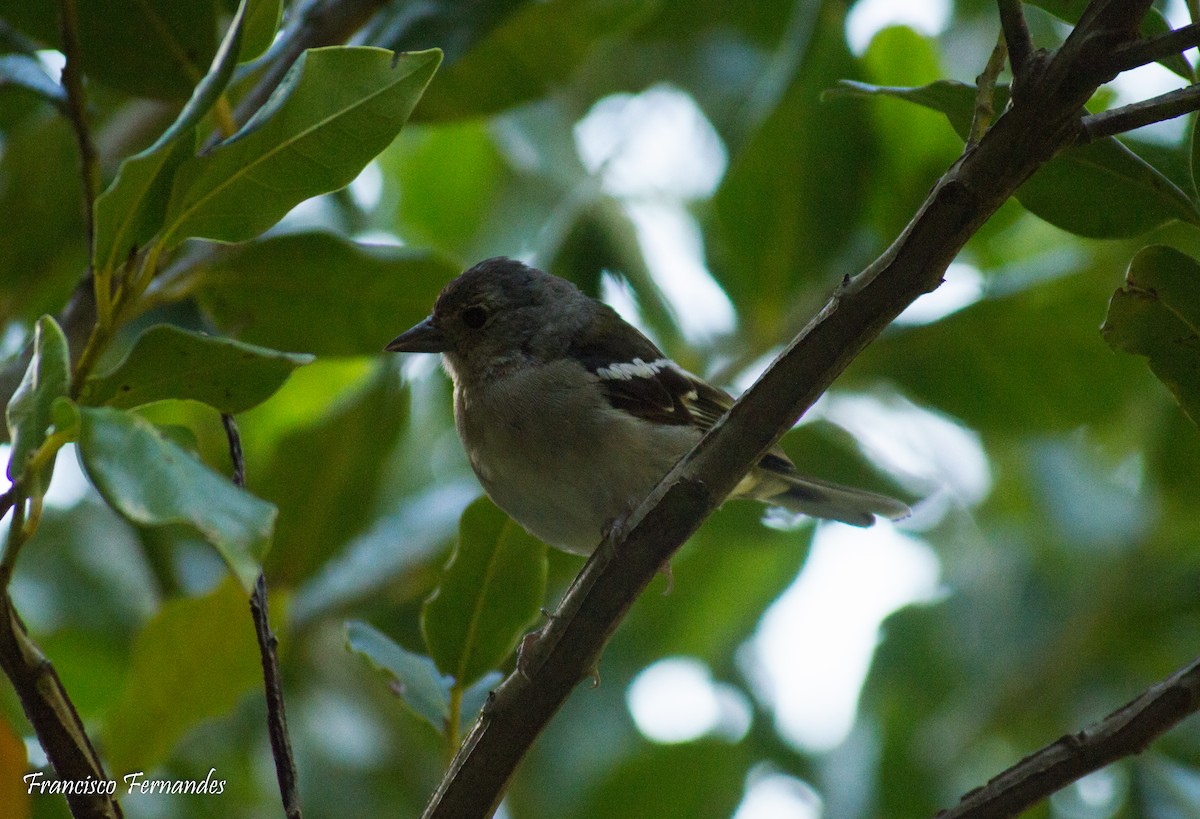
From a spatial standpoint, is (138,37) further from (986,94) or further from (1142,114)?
(1142,114)

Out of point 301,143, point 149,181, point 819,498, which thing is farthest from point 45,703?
point 819,498

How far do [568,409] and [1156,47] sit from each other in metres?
2.14

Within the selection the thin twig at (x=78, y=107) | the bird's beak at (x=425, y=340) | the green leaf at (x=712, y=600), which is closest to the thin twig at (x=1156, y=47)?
the thin twig at (x=78, y=107)

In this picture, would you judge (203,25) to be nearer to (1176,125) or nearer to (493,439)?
(493,439)

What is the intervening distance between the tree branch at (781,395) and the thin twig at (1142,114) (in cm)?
4

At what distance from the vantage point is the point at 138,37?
2607 millimetres

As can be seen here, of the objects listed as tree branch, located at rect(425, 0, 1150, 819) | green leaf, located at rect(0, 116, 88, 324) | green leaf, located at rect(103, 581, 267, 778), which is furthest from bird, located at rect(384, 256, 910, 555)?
tree branch, located at rect(425, 0, 1150, 819)

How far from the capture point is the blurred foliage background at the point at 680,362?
289 cm

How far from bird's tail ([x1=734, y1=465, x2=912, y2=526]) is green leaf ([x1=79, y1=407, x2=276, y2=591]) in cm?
256

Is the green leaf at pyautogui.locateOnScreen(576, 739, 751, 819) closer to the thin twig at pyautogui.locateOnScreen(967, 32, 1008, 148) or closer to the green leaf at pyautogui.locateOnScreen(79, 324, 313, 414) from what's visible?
the green leaf at pyautogui.locateOnScreen(79, 324, 313, 414)

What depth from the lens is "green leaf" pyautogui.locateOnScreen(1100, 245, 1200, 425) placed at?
193 centimetres

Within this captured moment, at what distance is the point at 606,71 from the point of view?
492 centimetres

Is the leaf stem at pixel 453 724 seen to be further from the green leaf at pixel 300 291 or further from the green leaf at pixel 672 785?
the green leaf at pixel 672 785

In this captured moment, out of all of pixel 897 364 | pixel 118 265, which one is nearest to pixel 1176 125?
pixel 897 364
